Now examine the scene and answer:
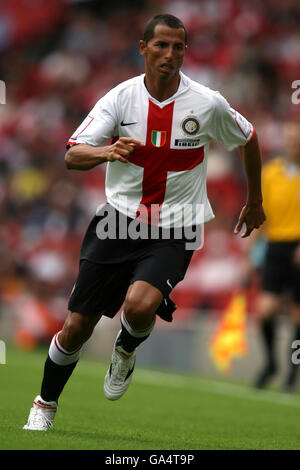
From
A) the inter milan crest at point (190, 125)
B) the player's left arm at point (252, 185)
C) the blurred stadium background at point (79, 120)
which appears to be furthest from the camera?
the blurred stadium background at point (79, 120)

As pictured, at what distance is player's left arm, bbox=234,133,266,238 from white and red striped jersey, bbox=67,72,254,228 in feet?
0.40

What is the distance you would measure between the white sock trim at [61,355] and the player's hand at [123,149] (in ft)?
3.89

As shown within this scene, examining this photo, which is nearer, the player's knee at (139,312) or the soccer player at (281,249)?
the player's knee at (139,312)

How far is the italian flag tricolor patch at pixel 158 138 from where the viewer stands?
4.89 metres

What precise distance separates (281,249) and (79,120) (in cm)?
885

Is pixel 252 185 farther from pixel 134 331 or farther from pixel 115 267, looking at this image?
pixel 134 331

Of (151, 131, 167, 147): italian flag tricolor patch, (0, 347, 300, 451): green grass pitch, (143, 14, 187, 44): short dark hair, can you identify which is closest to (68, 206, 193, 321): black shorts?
(151, 131, 167, 147): italian flag tricolor patch

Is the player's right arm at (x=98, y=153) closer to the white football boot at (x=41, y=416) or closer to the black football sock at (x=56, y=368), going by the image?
the black football sock at (x=56, y=368)

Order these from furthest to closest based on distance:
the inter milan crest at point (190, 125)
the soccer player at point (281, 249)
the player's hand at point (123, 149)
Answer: the soccer player at point (281, 249), the inter milan crest at point (190, 125), the player's hand at point (123, 149)

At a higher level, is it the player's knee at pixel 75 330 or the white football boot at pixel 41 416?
the player's knee at pixel 75 330

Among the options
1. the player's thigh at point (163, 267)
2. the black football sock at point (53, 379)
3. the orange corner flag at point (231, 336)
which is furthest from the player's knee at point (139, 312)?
Result: the orange corner flag at point (231, 336)

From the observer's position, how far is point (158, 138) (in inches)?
193

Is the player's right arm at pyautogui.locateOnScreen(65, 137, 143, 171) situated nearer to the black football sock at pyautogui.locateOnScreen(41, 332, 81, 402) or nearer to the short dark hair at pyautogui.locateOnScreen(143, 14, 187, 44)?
the short dark hair at pyautogui.locateOnScreen(143, 14, 187, 44)
